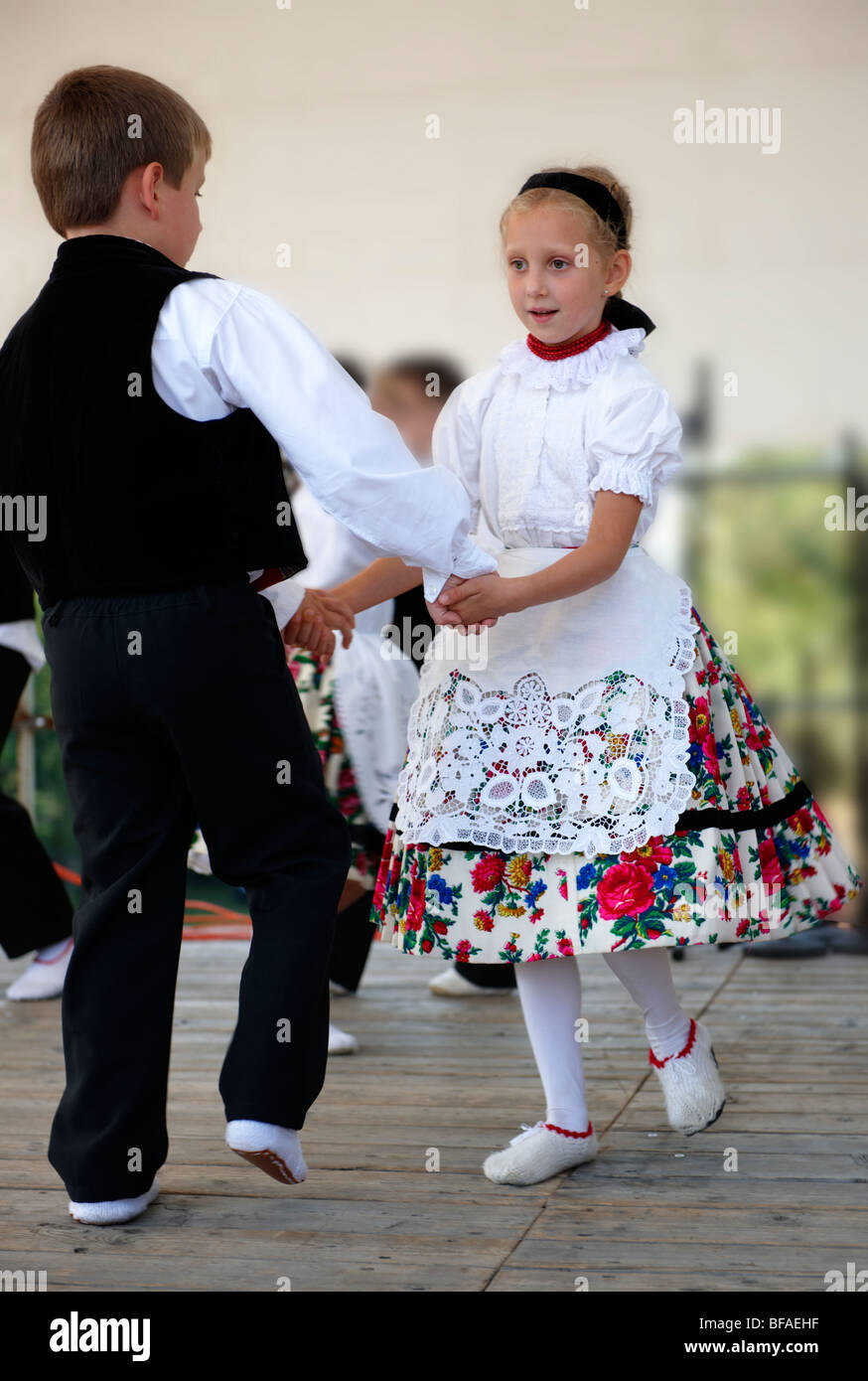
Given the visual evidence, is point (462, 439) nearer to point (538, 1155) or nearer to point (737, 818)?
point (737, 818)

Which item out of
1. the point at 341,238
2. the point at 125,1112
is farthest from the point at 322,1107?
the point at 341,238

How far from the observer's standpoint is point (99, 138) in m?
1.58

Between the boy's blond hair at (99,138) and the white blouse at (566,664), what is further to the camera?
the white blouse at (566,664)

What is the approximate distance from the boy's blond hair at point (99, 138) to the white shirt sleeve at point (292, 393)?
0.57ft

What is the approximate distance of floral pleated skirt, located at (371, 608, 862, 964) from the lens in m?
1.73

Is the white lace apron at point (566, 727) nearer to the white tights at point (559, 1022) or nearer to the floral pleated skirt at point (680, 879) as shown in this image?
the floral pleated skirt at point (680, 879)

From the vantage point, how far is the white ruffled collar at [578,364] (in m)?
1.85

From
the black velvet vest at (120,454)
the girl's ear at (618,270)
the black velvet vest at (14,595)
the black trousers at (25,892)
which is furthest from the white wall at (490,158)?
the black velvet vest at (120,454)

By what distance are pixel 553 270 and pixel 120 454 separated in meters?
0.63

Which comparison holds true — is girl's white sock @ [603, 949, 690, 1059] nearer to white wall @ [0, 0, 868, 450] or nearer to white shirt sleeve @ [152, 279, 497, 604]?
white shirt sleeve @ [152, 279, 497, 604]

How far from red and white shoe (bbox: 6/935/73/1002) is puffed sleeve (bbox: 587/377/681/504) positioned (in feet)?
5.65

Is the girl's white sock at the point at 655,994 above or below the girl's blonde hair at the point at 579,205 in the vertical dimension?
below

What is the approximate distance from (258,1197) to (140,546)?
0.81 m
